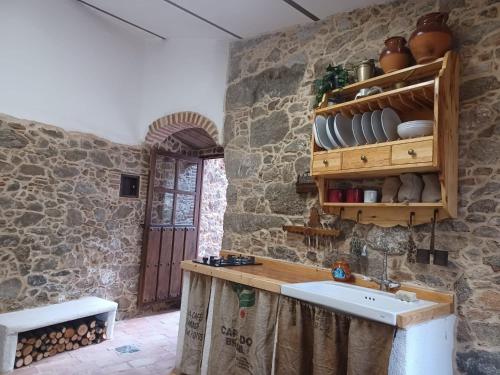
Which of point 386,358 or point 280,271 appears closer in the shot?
point 386,358

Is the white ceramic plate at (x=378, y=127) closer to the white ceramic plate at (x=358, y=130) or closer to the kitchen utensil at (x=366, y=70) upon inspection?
the white ceramic plate at (x=358, y=130)

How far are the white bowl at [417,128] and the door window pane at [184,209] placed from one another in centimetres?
328

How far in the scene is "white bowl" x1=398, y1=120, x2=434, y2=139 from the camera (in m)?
1.98

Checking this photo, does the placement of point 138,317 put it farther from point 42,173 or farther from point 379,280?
point 379,280

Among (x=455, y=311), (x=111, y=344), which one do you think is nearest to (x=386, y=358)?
(x=455, y=311)

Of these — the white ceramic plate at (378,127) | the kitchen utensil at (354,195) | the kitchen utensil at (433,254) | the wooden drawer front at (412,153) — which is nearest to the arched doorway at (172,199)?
the kitchen utensil at (354,195)

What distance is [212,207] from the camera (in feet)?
19.1

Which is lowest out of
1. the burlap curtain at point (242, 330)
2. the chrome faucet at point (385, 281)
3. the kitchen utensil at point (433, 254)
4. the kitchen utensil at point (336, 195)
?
the burlap curtain at point (242, 330)

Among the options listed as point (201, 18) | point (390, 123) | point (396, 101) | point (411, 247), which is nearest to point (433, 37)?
point (396, 101)

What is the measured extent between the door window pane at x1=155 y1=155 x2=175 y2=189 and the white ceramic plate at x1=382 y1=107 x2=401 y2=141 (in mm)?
3028

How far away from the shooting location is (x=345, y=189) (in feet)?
8.15

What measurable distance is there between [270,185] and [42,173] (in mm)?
2252

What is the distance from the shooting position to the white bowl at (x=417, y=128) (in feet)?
6.49

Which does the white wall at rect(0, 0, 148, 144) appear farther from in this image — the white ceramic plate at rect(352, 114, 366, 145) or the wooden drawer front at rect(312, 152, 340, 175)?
the white ceramic plate at rect(352, 114, 366, 145)
